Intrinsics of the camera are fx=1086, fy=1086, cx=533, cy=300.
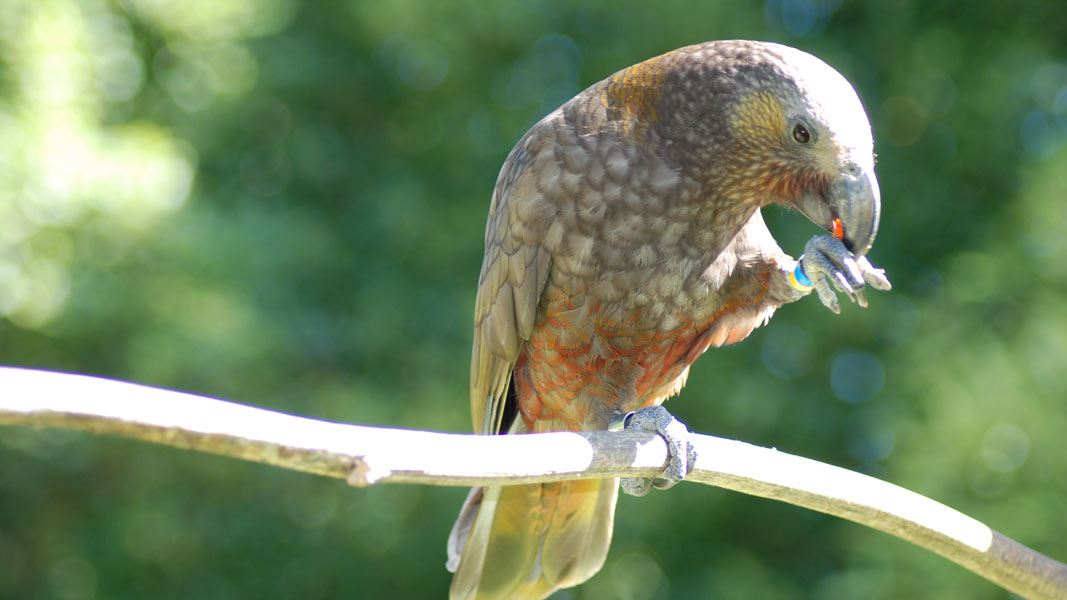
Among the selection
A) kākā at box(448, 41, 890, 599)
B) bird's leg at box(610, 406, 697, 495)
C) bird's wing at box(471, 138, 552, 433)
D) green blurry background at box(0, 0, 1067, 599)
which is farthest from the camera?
green blurry background at box(0, 0, 1067, 599)

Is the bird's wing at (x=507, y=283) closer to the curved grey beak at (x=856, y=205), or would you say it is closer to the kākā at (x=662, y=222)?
the kākā at (x=662, y=222)

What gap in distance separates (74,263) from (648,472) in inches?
135

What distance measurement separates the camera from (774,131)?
2.70 m

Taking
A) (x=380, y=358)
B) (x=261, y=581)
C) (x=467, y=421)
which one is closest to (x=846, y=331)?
(x=467, y=421)

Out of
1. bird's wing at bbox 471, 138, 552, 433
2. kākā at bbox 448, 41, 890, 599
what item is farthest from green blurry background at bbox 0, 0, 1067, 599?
kākā at bbox 448, 41, 890, 599

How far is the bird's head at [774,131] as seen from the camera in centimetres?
261

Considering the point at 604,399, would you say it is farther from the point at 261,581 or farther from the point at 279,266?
the point at 261,581

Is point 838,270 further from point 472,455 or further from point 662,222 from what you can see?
point 472,455

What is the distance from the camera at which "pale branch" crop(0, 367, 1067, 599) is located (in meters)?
1.51

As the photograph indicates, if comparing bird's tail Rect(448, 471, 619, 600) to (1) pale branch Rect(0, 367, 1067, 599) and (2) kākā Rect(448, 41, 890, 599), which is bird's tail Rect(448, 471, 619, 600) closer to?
(2) kākā Rect(448, 41, 890, 599)

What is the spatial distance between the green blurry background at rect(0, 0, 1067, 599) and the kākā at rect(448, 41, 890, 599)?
2.13m

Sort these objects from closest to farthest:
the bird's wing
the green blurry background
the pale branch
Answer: the pale branch < the bird's wing < the green blurry background

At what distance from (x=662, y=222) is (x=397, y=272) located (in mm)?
3419

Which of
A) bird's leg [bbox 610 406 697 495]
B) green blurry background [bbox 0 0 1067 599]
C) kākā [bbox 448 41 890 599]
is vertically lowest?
green blurry background [bbox 0 0 1067 599]
